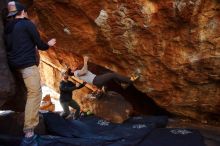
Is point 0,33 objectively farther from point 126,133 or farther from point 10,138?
point 126,133

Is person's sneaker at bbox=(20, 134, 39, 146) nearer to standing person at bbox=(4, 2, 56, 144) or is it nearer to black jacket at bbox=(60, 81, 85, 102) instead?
standing person at bbox=(4, 2, 56, 144)

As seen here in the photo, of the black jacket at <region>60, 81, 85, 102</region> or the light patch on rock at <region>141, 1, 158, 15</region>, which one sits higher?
the light patch on rock at <region>141, 1, 158, 15</region>

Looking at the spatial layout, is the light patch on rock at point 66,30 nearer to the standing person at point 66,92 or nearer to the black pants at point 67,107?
the standing person at point 66,92

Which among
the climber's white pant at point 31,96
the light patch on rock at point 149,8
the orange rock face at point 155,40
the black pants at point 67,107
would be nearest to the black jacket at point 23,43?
the climber's white pant at point 31,96

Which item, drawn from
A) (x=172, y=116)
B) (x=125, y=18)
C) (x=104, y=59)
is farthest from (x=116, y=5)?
(x=172, y=116)

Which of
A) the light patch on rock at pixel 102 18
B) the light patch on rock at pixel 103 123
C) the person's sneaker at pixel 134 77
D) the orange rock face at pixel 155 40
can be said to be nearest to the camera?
the orange rock face at pixel 155 40

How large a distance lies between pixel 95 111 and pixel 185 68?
2405 millimetres

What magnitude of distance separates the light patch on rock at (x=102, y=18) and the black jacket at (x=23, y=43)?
1.80m

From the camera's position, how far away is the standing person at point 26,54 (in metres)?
5.25

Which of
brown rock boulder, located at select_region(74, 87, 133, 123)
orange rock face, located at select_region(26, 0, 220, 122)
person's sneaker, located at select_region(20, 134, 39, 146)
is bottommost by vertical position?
brown rock boulder, located at select_region(74, 87, 133, 123)

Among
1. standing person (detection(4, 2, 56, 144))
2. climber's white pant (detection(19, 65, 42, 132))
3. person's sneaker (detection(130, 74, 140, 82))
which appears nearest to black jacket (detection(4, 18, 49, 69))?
standing person (detection(4, 2, 56, 144))

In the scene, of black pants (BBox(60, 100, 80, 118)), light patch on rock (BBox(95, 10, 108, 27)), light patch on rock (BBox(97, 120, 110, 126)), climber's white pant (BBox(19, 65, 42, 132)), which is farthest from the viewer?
black pants (BBox(60, 100, 80, 118))

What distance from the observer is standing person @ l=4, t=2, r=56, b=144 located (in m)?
5.25

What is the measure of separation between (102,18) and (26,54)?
213 cm
